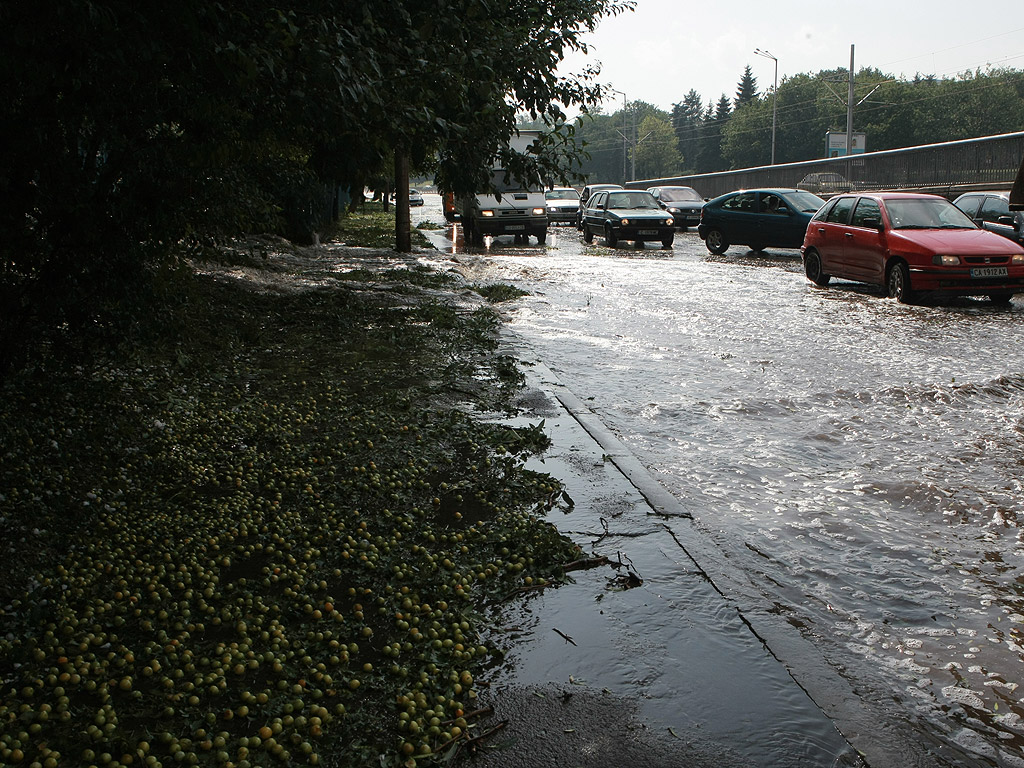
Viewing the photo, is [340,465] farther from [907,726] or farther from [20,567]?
[907,726]

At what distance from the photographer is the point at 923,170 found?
32.0 m

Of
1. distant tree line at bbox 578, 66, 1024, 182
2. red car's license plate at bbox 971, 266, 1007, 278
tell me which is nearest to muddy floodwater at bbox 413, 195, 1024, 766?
red car's license plate at bbox 971, 266, 1007, 278

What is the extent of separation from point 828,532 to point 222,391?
200 inches

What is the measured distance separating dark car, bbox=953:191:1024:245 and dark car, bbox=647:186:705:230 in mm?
17945

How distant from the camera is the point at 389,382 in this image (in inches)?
333

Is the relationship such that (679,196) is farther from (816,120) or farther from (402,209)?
(816,120)

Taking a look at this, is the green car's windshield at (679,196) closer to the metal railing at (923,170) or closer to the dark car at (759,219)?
the metal railing at (923,170)

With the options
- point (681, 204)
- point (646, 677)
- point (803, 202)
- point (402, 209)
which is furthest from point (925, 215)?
point (681, 204)

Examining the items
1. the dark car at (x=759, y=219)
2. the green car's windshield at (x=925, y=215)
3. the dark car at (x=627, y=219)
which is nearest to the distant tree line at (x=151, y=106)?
the green car's windshield at (x=925, y=215)

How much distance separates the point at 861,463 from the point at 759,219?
19.7 meters

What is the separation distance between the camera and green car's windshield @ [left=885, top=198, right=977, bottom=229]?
15.3 m

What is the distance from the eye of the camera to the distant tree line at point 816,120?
106 m

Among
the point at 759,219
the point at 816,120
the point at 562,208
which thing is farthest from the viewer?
the point at 816,120

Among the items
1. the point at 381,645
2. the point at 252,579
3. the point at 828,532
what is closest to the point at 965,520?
the point at 828,532
